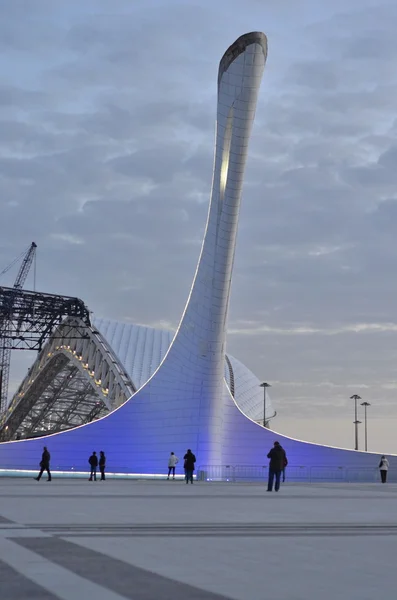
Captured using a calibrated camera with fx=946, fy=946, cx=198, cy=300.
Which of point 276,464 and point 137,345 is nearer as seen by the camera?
point 276,464

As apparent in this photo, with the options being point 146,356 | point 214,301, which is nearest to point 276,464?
point 214,301

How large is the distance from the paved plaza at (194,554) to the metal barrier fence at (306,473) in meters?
26.7

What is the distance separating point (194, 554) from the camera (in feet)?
29.8

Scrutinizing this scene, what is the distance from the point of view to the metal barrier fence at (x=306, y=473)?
1671 inches

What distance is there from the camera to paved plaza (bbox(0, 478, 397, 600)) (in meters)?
6.88

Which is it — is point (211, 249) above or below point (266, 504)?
above

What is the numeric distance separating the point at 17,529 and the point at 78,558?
3.11 meters

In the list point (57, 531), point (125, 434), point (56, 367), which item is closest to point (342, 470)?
point (125, 434)

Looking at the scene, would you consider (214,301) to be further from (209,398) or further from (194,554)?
(194,554)

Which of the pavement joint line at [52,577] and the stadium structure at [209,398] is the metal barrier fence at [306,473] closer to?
the stadium structure at [209,398]

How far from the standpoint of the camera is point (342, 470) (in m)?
44.5

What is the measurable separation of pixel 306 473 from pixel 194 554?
1409 inches

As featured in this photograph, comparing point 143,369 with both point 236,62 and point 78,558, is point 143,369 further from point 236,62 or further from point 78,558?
point 78,558

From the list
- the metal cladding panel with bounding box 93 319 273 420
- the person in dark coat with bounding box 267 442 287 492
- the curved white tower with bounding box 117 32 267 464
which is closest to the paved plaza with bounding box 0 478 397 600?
the person in dark coat with bounding box 267 442 287 492
